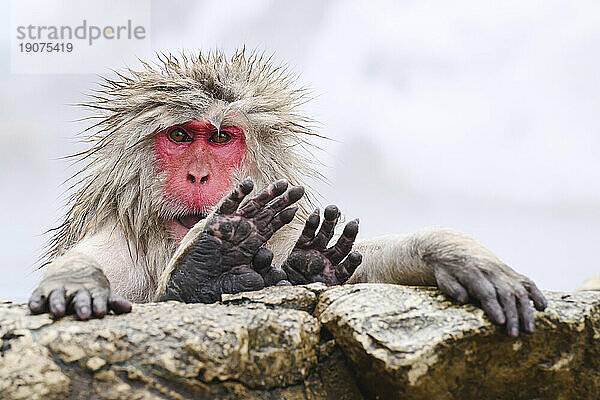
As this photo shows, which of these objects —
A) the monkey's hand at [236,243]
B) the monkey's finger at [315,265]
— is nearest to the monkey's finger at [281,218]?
the monkey's hand at [236,243]

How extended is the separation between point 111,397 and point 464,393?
107cm

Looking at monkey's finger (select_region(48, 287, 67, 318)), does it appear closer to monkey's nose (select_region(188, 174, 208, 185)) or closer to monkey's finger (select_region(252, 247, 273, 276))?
monkey's finger (select_region(252, 247, 273, 276))

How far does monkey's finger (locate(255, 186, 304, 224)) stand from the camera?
2.70 meters

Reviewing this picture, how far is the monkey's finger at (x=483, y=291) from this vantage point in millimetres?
2139

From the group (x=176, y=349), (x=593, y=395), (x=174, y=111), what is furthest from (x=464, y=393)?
(x=174, y=111)

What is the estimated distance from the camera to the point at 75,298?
221 centimetres

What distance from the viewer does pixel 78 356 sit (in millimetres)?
1899

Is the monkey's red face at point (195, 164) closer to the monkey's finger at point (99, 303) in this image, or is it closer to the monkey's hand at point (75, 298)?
the monkey's hand at point (75, 298)

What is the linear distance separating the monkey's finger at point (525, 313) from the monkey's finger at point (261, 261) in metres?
1.00

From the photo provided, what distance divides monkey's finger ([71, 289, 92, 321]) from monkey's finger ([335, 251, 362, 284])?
111cm

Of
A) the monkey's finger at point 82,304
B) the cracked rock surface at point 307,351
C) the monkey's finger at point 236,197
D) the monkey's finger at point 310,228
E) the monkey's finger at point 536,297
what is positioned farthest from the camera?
the monkey's finger at point 310,228

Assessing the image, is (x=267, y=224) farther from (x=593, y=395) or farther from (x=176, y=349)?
(x=593, y=395)

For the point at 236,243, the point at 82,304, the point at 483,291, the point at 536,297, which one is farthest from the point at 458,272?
the point at 82,304

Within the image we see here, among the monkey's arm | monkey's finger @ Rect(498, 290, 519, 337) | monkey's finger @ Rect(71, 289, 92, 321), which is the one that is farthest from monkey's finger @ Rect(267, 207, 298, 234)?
monkey's finger @ Rect(498, 290, 519, 337)
